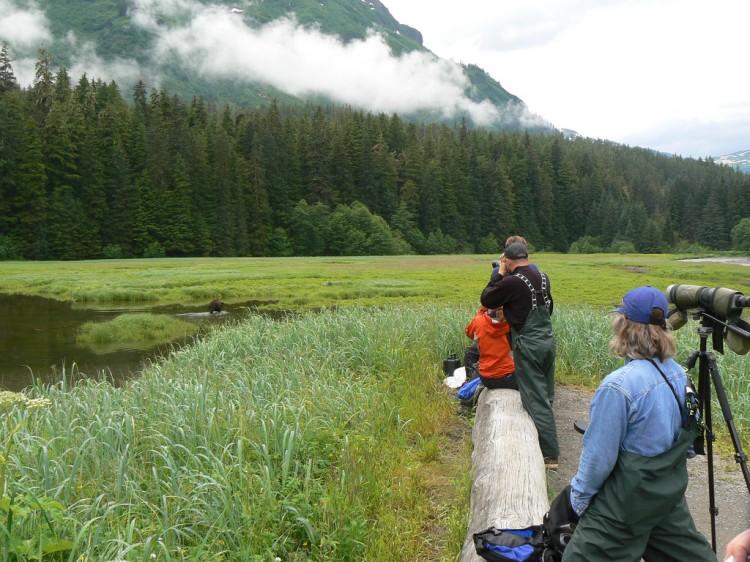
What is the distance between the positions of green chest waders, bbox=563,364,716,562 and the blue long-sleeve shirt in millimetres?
72

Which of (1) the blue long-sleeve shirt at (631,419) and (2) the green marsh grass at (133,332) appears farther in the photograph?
(2) the green marsh grass at (133,332)

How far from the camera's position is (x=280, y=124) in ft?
291

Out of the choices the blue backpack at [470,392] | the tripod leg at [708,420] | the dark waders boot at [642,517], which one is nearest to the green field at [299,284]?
the blue backpack at [470,392]

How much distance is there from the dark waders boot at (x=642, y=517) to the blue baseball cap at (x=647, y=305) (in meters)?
0.64

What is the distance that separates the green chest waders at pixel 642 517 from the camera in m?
2.99

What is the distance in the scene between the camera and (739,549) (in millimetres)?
2102

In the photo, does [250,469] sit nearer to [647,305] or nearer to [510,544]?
[510,544]

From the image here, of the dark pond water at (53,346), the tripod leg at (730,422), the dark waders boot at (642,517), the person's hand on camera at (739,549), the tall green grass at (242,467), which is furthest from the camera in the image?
the dark pond water at (53,346)

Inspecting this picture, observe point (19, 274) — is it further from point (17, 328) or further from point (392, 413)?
point (392, 413)

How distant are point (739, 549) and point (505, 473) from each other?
2749 millimetres

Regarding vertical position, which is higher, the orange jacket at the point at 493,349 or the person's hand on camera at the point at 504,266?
the person's hand on camera at the point at 504,266

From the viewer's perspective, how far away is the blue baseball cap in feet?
10.1

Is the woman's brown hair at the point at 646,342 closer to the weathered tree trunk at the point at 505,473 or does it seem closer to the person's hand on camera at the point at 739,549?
the person's hand on camera at the point at 739,549

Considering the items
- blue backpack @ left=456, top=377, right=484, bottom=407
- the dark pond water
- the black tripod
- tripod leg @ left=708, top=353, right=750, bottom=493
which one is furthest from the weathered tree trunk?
the dark pond water
